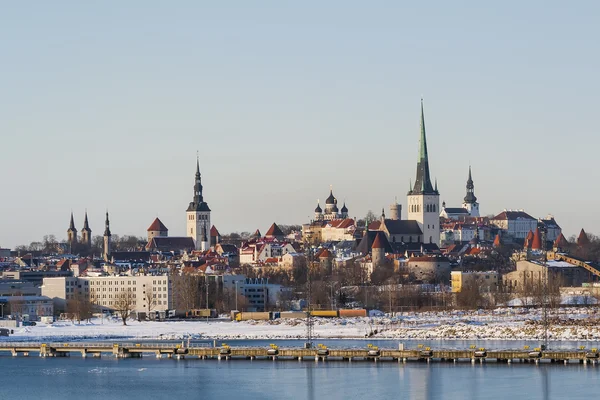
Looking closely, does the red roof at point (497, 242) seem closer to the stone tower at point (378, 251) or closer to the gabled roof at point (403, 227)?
the gabled roof at point (403, 227)

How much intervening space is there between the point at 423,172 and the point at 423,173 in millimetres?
272

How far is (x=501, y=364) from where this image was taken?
66.3 meters

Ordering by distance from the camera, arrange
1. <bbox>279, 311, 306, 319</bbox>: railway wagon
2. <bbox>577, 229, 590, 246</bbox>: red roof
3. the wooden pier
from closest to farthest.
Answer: the wooden pier < <bbox>279, 311, 306, 319</bbox>: railway wagon < <bbox>577, 229, 590, 246</bbox>: red roof

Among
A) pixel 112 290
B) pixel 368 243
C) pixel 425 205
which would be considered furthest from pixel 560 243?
pixel 112 290

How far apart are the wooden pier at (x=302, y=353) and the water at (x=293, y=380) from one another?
3.75ft

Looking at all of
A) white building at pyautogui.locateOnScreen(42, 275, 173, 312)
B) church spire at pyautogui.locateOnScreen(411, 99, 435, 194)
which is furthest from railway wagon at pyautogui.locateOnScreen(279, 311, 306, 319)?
church spire at pyautogui.locateOnScreen(411, 99, 435, 194)

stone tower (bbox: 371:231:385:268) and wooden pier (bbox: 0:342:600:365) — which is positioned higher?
stone tower (bbox: 371:231:385:268)

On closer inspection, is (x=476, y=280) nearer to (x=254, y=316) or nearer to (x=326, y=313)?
(x=326, y=313)

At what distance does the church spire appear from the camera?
570 ft

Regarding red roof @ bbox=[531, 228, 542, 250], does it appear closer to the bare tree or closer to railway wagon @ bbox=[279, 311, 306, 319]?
the bare tree

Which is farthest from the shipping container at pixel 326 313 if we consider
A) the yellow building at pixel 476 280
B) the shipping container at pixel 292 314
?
the yellow building at pixel 476 280

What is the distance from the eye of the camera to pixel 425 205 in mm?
182625

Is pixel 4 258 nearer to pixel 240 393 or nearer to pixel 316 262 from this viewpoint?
pixel 316 262

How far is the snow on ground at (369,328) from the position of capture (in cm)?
8381
